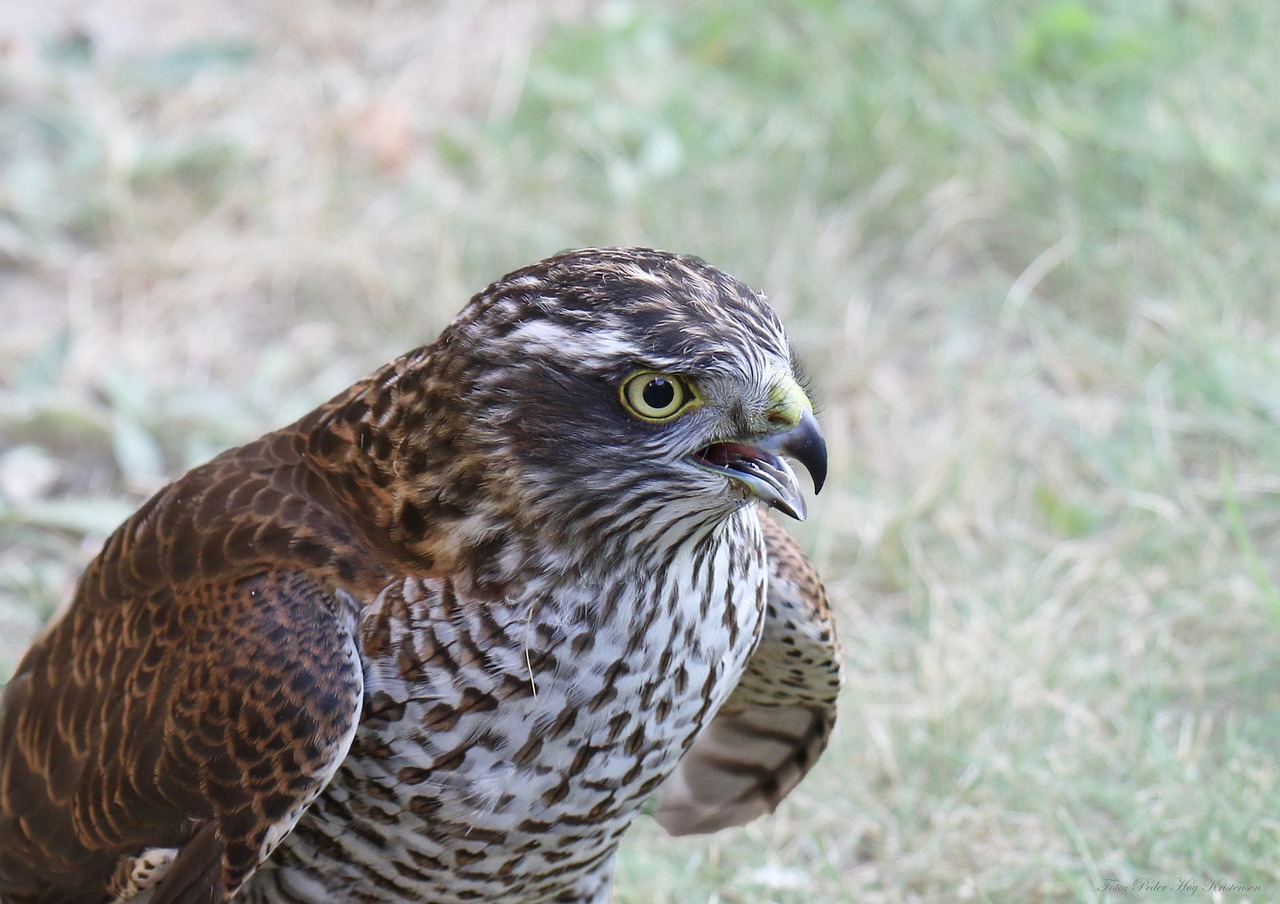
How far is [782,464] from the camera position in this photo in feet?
8.79

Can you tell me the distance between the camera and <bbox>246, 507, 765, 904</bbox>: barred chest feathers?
278 cm

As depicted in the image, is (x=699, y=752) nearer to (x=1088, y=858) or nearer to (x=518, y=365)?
(x=1088, y=858)

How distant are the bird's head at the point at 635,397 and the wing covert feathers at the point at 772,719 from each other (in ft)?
2.12

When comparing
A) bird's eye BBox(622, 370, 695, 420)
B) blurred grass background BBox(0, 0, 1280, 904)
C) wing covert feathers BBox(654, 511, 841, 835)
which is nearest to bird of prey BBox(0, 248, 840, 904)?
bird's eye BBox(622, 370, 695, 420)

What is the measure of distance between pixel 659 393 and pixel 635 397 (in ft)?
0.14

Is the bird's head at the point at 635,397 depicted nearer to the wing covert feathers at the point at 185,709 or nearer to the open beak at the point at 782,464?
the open beak at the point at 782,464

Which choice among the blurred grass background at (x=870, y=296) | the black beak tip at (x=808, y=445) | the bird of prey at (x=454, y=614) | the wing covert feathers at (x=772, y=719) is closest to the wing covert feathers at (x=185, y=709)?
the bird of prey at (x=454, y=614)

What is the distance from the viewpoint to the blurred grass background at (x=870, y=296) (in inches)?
169

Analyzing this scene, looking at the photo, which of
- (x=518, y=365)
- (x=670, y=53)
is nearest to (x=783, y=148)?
(x=670, y=53)

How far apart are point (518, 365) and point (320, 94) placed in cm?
513

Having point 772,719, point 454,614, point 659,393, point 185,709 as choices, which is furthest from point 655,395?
point 772,719

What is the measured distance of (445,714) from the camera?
9.14 feet

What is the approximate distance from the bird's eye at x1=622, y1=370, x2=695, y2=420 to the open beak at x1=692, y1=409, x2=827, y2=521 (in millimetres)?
101

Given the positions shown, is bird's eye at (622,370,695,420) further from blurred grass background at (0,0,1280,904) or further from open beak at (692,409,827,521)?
blurred grass background at (0,0,1280,904)
